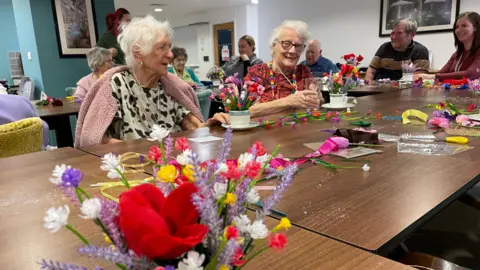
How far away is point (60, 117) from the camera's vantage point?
2.92 meters

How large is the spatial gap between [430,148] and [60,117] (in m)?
2.63

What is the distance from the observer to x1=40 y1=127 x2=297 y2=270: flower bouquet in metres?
0.33

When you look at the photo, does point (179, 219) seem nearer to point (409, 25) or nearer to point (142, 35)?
point (142, 35)

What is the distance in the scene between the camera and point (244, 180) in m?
0.42

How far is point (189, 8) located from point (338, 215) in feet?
33.9

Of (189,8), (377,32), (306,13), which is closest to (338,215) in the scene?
(377,32)

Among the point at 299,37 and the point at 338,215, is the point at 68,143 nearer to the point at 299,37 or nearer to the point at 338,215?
the point at 299,37

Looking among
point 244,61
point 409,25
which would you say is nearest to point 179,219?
point 409,25

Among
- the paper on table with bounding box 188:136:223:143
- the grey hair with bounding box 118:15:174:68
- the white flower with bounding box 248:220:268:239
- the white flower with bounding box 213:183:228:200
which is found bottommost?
the paper on table with bounding box 188:136:223:143

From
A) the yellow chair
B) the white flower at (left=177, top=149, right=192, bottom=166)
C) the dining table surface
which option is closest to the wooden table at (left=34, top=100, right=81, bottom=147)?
the yellow chair

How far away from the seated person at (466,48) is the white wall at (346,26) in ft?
6.84

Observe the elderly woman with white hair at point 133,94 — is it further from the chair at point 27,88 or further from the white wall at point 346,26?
the white wall at point 346,26

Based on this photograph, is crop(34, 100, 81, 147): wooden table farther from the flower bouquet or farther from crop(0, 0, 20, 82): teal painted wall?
crop(0, 0, 20, 82): teal painted wall

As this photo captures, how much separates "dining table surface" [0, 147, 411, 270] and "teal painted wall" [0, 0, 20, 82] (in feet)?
29.8
